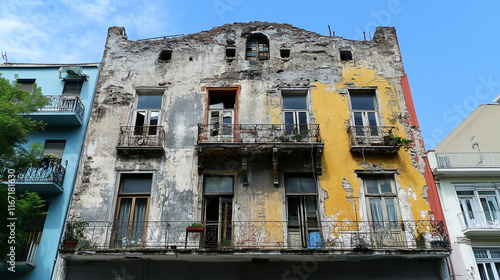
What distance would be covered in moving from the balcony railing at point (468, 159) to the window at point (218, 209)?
7.37m

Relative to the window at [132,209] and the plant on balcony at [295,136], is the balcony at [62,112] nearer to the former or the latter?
the window at [132,209]

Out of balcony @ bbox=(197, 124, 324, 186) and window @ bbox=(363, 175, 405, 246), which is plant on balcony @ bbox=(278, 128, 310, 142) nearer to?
balcony @ bbox=(197, 124, 324, 186)

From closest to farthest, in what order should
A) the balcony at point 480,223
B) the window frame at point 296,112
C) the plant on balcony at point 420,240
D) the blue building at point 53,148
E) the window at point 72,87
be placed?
the plant on balcony at point 420,240 → the blue building at point 53,148 → the balcony at point 480,223 → the window frame at point 296,112 → the window at point 72,87

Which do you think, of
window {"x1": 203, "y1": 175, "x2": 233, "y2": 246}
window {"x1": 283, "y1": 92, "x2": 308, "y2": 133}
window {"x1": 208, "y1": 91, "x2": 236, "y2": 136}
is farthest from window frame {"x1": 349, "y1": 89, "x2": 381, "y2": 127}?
window {"x1": 203, "y1": 175, "x2": 233, "y2": 246}

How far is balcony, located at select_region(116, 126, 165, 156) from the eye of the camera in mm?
13555

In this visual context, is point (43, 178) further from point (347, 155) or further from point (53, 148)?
point (347, 155)

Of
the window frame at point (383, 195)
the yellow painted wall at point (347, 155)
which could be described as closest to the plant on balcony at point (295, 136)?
the yellow painted wall at point (347, 155)

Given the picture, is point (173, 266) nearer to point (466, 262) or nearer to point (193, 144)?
point (193, 144)

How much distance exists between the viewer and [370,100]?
1498cm

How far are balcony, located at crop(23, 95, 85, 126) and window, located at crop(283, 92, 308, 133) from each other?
729cm

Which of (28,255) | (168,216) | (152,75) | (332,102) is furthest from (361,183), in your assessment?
(28,255)

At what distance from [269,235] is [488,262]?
678 cm

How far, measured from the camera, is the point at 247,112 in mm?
14484

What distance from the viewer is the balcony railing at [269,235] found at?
12.0 meters
